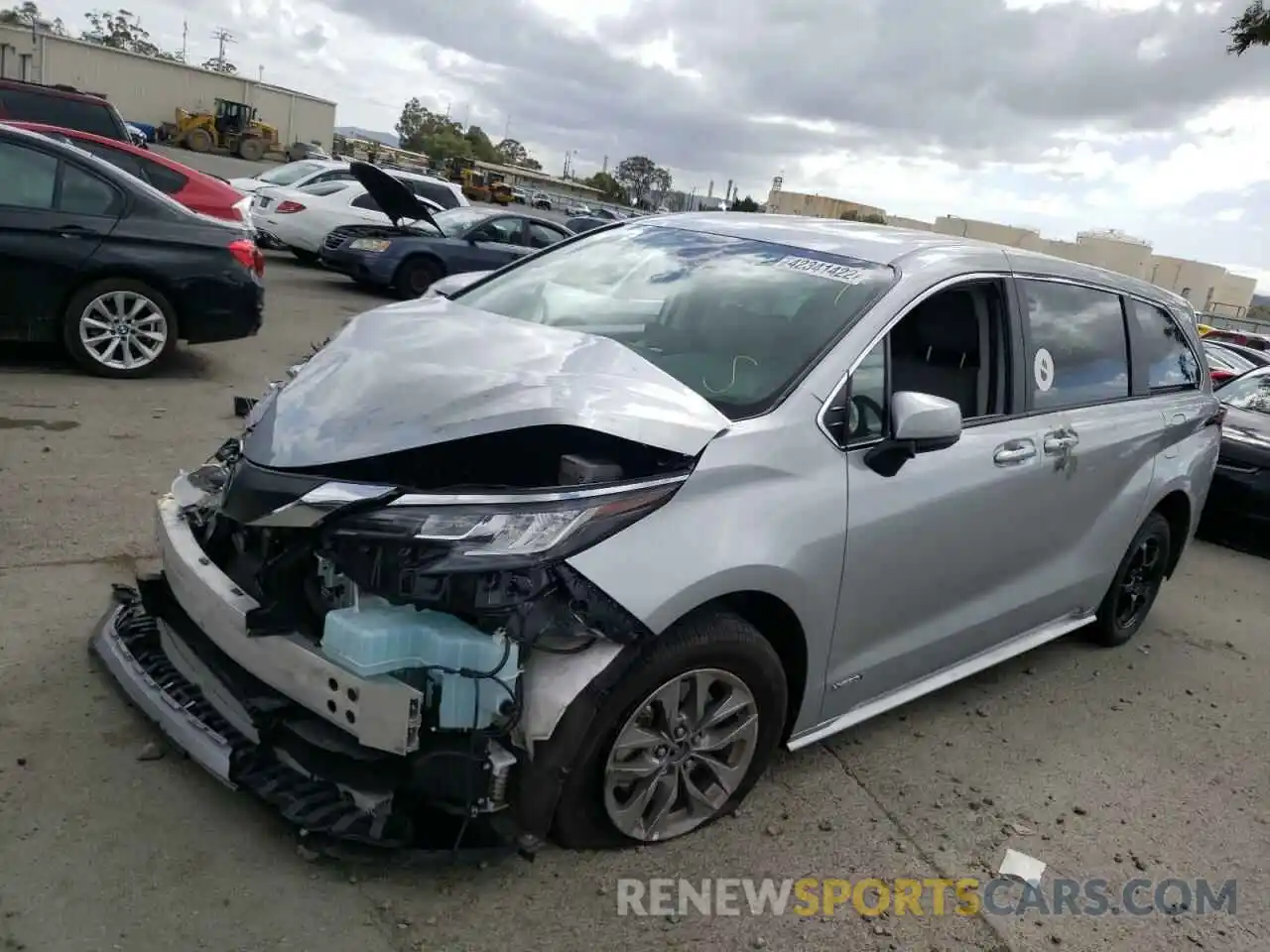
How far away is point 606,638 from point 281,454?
1052 mm

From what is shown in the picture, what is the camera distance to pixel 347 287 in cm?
1471

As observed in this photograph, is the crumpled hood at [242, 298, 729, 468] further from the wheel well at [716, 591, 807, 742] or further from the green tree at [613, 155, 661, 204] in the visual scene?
the green tree at [613, 155, 661, 204]

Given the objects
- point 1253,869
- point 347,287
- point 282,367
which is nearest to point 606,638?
point 1253,869

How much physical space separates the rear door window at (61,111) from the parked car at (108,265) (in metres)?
6.26

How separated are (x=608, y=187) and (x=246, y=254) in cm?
10318

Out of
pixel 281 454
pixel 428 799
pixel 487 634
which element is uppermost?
pixel 281 454

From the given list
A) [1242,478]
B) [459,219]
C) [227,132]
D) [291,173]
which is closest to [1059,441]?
[1242,478]

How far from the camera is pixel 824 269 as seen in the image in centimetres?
361

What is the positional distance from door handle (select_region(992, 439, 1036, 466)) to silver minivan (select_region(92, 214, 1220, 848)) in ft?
0.05

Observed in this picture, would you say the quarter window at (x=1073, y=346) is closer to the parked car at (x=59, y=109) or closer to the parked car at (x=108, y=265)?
the parked car at (x=108, y=265)

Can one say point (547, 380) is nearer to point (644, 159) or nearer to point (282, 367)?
point (282, 367)

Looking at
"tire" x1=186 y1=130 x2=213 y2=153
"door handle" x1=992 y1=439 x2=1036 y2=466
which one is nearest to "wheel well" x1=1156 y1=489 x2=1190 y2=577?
"door handle" x1=992 y1=439 x2=1036 y2=466

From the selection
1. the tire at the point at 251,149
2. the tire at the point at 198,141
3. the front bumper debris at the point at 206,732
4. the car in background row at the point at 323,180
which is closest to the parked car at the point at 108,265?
the front bumper debris at the point at 206,732

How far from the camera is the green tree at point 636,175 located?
99.0 meters
